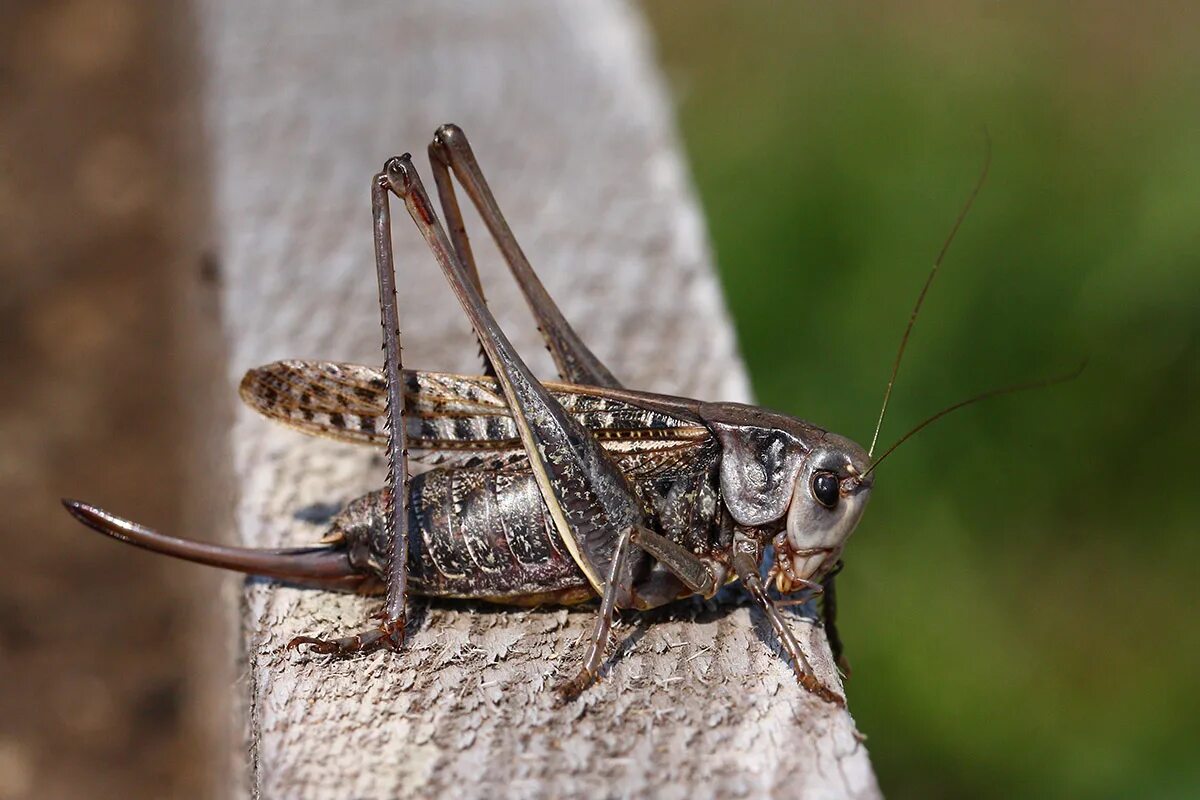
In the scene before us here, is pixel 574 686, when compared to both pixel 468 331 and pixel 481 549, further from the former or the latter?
pixel 468 331

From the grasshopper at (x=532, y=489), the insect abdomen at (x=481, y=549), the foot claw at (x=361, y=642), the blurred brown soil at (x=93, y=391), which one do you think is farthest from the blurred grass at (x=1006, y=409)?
the blurred brown soil at (x=93, y=391)

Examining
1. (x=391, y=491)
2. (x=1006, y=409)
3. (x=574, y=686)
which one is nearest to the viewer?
(x=574, y=686)

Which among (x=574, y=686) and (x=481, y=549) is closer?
(x=574, y=686)

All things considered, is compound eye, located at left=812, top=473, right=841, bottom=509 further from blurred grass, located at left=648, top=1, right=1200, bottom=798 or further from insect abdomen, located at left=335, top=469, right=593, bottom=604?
blurred grass, located at left=648, top=1, right=1200, bottom=798

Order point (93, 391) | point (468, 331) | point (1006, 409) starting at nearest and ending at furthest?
point (468, 331), point (1006, 409), point (93, 391)

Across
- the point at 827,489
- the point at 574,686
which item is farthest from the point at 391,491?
the point at 827,489

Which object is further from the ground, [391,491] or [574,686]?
[391,491]

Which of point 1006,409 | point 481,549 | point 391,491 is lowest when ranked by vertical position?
point 1006,409
